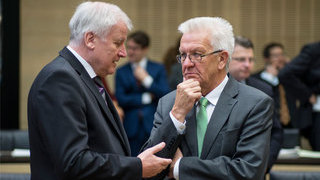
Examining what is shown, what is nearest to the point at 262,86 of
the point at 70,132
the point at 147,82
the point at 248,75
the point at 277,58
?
the point at 248,75

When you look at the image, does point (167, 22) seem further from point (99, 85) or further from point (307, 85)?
point (99, 85)

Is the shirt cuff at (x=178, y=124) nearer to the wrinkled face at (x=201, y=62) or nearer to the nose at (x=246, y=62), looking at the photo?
the wrinkled face at (x=201, y=62)

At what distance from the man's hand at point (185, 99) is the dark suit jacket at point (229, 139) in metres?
0.06

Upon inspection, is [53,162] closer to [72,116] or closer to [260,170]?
[72,116]

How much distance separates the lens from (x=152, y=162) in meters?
2.68

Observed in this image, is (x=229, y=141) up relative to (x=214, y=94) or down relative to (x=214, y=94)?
down

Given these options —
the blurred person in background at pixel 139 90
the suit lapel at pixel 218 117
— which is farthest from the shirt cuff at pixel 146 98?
the suit lapel at pixel 218 117

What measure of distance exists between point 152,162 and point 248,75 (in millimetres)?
2005

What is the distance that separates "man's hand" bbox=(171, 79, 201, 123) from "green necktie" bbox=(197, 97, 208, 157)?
0.13 m

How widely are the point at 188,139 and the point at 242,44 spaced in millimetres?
1901

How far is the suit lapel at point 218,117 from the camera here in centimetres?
281

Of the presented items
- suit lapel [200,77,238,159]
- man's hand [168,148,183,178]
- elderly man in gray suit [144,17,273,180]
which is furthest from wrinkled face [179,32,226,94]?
man's hand [168,148,183,178]

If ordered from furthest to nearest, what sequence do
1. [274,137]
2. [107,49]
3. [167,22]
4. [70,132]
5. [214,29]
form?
1. [167,22]
2. [274,137]
3. [214,29]
4. [107,49]
5. [70,132]

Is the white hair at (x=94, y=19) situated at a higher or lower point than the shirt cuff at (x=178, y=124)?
higher
